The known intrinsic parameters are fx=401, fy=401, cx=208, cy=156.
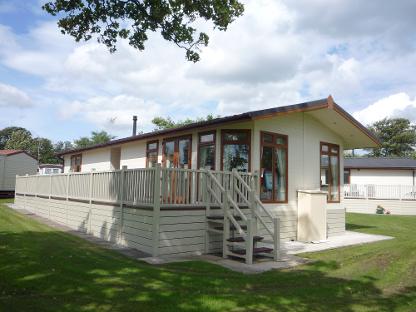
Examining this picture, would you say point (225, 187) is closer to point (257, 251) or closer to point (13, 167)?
point (257, 251)

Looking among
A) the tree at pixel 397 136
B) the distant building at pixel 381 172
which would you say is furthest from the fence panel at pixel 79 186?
the tree at pixel 397 136

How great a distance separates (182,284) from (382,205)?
22.0m

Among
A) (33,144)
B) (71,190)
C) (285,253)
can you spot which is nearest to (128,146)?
(71,190)

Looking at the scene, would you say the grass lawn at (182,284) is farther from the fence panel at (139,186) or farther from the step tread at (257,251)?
the fence panel at (139,186)

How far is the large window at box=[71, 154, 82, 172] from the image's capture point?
23.1 metres

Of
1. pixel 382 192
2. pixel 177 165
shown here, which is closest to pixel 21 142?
pixel 382 192

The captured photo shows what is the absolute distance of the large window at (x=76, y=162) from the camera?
23125 mm

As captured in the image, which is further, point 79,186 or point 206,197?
point 79,186

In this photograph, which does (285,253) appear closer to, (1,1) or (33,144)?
(1,1)

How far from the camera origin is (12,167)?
33906 millimetres

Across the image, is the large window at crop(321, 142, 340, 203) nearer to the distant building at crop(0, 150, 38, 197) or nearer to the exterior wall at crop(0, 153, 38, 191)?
the distant building at crop(0, 150, 38, 197)

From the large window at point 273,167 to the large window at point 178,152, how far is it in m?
2.47

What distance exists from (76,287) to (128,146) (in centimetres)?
1178

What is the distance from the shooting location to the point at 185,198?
916 centimetres
